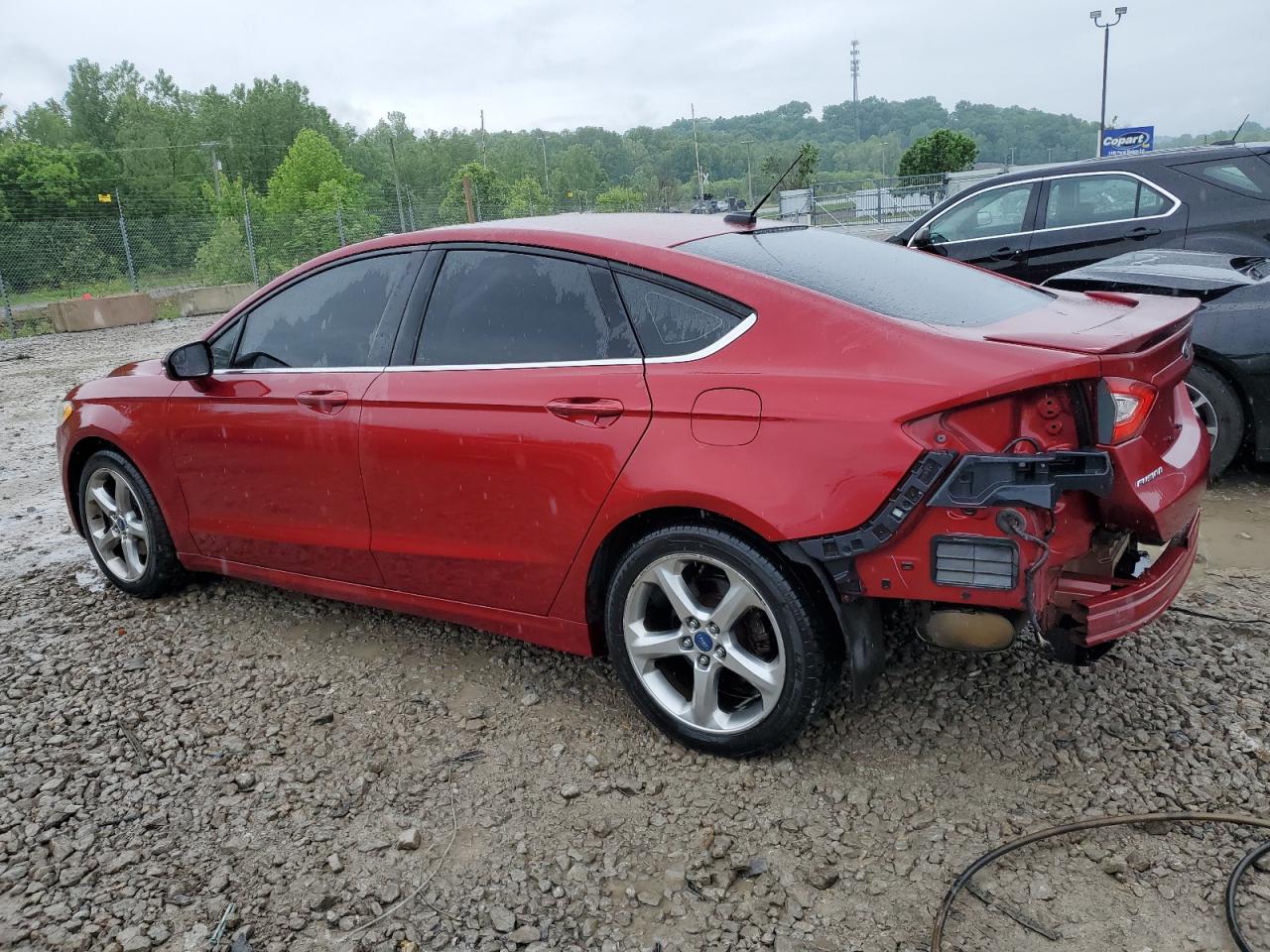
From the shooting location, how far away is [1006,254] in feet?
24.9

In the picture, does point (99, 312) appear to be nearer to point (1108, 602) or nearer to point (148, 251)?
point (148, 251)

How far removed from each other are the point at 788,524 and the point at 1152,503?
37.1 inches

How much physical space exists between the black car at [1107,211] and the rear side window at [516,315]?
12.7 ft

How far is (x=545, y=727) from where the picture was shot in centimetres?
318

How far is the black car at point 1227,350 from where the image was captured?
451 centimetres

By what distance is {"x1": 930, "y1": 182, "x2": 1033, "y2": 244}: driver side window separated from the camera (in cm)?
756

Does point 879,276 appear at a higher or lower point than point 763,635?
higher

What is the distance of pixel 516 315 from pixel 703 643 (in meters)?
1.20

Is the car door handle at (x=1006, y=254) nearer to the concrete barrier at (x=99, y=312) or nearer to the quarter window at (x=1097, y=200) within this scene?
the quarter window at (x=1097, y=200)

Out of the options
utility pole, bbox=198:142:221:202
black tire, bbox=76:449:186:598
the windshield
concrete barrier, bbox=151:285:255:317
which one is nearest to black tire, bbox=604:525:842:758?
the windshield

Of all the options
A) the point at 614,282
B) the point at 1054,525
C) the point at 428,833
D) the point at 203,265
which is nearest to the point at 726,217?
the point at 614,282

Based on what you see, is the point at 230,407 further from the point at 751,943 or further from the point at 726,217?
Answer: the point at 751,943

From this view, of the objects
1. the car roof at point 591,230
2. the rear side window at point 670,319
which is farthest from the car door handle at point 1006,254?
the rear side window at point 670,319

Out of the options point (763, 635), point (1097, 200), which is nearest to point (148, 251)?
point (1097, 200)
